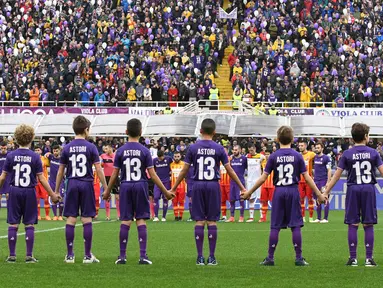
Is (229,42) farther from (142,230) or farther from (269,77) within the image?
(142,230)

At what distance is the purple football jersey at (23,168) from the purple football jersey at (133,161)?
126 cm

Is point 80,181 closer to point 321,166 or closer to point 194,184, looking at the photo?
point 194,184

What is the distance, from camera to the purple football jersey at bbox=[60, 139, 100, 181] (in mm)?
16141

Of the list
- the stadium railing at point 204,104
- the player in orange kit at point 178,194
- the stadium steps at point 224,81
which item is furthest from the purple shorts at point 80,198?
the stadium steps at point 224,81

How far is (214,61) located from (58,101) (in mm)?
7269

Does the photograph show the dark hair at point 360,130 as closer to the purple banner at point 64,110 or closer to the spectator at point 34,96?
the purple banner at point 64,110

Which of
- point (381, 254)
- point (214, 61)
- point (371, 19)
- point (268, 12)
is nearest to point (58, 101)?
point (214, 61)

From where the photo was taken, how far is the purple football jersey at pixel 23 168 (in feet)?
53.5

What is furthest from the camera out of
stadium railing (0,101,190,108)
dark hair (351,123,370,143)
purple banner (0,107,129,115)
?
stadium railing (0,101,190,108)

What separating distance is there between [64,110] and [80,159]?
1177 inches

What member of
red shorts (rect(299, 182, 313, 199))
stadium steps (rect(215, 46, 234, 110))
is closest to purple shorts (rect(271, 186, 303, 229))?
red shorts (rect(299, 182, 313, 199))

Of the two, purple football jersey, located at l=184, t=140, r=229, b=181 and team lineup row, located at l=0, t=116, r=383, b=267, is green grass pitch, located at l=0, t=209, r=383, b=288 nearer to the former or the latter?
team lineup row, located at l=0, t=116, r=383, b=267

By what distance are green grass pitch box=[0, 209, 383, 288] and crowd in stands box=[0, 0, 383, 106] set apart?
22832 millimetres

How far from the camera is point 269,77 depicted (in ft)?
155
